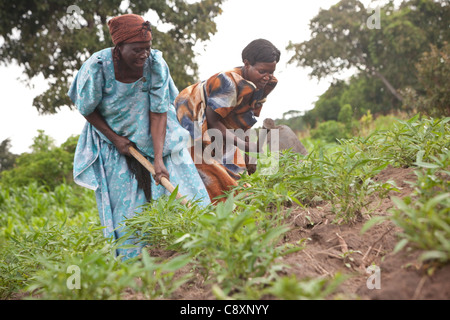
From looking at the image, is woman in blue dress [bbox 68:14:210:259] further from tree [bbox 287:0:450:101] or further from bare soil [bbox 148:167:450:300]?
tree [bbox 287:0:450:101]

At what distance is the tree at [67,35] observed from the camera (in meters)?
9.98

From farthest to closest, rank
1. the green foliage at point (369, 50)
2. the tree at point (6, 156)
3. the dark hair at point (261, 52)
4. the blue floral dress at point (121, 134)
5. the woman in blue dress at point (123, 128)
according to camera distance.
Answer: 1. the green foliage at point (369, 50)
2. the tree at point (6, 156)
3. the dark hair at point (261, 52)
4. the blue floral dress at point (121, 134)
5. the woman in blue dress at point (123, 128)

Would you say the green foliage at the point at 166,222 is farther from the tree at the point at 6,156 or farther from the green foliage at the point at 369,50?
the tree at the point at 6,156

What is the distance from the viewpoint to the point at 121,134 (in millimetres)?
2781

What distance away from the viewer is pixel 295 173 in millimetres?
1813

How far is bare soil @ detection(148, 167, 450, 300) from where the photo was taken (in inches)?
37.8

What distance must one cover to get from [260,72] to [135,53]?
110 cm

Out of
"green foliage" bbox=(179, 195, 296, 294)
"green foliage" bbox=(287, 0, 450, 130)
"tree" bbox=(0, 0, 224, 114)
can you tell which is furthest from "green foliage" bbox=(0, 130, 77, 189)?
"green foliage" bbox=(287, 0, 450, 130)

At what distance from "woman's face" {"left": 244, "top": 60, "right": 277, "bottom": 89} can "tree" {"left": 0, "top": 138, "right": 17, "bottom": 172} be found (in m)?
16.0

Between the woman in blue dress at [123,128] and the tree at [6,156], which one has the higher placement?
the tree at [6,156]

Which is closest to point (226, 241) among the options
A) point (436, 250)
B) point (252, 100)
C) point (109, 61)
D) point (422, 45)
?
point (436, 250)

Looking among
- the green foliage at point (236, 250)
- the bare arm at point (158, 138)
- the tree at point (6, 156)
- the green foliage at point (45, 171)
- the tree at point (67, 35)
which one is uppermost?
the tree at point (67, 35)

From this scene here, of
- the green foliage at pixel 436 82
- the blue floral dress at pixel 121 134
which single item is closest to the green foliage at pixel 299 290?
the blue floral dress at pixel 121 134

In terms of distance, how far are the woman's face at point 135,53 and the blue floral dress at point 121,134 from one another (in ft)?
0.45
